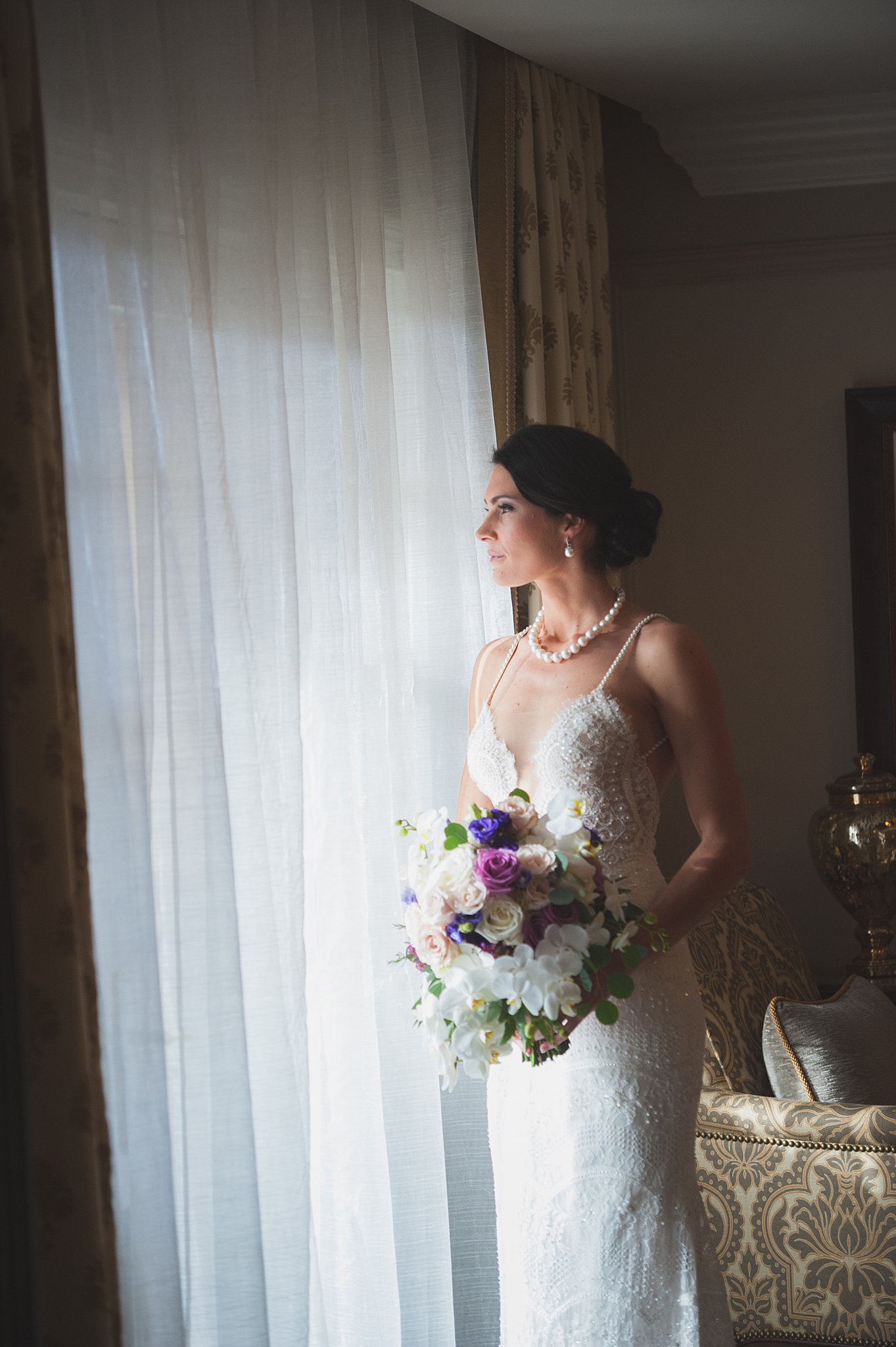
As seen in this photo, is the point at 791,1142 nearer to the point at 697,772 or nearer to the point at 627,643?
the point at 697,772

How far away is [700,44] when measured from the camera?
3.55 metres

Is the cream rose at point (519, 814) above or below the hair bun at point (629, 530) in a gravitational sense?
below

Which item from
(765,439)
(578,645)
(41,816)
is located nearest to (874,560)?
(765,439)

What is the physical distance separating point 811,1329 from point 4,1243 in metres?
1.64

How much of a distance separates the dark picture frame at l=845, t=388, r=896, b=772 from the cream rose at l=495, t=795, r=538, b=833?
8.47 feet

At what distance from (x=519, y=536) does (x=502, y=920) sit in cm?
96

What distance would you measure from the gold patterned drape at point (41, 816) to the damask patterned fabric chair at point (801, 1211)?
4.33 ft

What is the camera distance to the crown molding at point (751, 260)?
432cm

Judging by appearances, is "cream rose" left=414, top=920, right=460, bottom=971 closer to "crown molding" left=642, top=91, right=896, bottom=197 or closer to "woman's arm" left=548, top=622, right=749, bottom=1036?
"woman's arm" left=548, top=622, right=749, bottom=1036

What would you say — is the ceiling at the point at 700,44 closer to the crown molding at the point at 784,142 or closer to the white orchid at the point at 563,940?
the crown molding at the point at 784,142

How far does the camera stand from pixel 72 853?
6.71 feet

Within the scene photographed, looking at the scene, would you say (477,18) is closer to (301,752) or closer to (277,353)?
(277,353)

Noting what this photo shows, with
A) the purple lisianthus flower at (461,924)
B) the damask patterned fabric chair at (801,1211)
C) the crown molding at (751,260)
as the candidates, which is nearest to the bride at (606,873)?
the purple lisianthus flower at (461,924)

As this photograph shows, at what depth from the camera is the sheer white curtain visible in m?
2.28
